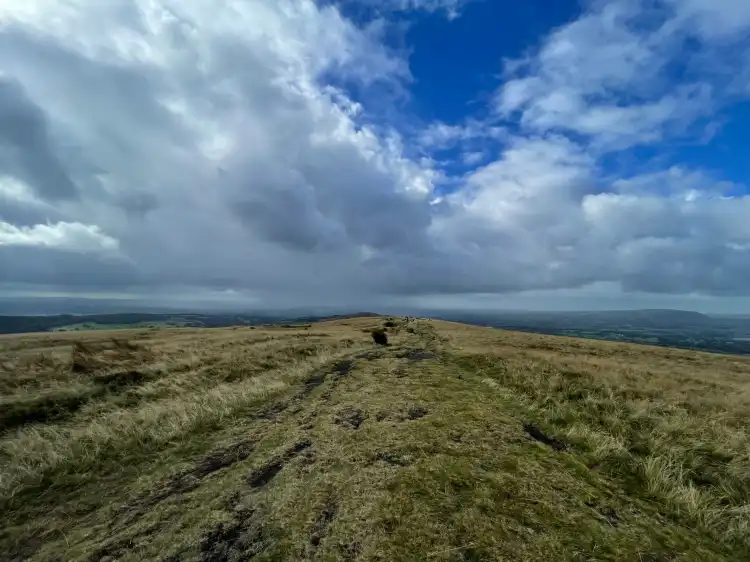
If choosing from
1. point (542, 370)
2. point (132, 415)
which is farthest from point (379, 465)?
point (542, 370)

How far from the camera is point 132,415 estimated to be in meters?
14.4

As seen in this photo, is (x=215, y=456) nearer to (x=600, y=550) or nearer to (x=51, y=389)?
(x=600, y=550)

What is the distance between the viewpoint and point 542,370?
20.9 m

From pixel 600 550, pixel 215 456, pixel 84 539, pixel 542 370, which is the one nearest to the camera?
pixel 600 550

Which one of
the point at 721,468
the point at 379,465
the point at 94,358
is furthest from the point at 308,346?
the point at 721,468

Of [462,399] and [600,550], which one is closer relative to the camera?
[600,550]

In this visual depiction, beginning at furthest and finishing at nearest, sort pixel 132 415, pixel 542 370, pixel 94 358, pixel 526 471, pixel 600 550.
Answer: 1. pixel 94 358
2. pixel 542 370
3. pixel 132 415
4. pixel 526 471
5. pixel 600 550

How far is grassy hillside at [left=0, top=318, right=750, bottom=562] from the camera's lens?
6.85 metres

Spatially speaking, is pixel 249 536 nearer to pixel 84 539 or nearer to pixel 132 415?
pixel 84 539

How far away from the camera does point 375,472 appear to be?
29.8 feet

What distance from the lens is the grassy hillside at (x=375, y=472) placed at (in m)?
6.85

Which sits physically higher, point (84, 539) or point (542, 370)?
point (542, 370)

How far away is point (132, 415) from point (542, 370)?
2039 centimetres

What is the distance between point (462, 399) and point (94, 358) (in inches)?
910
